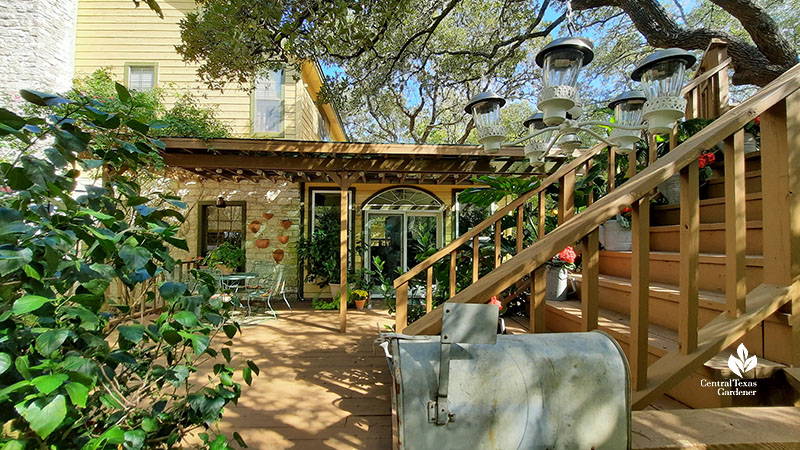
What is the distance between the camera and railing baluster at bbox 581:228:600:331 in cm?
125

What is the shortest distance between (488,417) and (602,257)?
9.46 ft

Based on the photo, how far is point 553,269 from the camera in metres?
3.22

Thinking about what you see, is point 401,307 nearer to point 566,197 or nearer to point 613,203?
point 566,197

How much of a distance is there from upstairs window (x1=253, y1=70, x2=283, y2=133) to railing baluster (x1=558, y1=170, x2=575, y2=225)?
6.40 m

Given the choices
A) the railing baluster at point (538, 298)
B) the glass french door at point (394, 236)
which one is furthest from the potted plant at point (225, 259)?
the railing baluster at point (538, 298)

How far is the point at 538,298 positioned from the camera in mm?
1285

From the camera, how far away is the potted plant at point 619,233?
126 inches

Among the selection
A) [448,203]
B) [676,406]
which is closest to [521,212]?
[676,406]

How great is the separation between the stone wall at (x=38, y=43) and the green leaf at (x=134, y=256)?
1009cm

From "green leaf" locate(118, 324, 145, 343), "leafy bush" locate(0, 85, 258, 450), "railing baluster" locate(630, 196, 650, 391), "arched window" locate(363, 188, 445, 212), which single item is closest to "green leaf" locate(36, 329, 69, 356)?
"leafy bush" locate(0, 85, 258, 450)

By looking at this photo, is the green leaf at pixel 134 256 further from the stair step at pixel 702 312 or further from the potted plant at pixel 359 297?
the potted plant at pixel 359 297

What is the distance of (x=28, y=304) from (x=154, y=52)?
30.0ft

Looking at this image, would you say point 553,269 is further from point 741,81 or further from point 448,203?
point 448,203

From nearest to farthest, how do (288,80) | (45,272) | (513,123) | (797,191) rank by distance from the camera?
(45,272) < (797,191) < (288,80) < (513,123)
